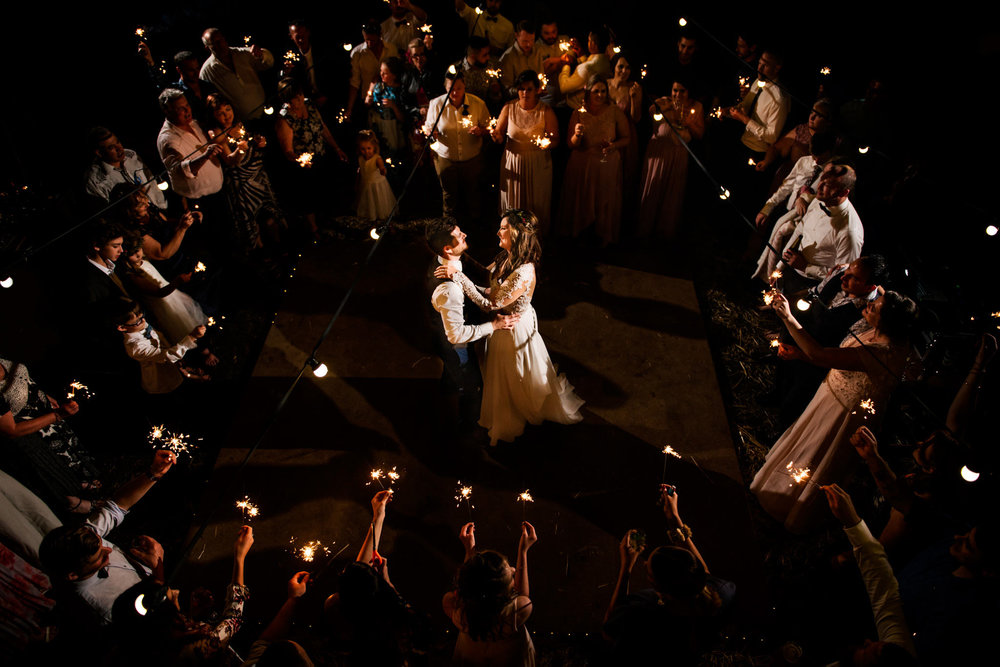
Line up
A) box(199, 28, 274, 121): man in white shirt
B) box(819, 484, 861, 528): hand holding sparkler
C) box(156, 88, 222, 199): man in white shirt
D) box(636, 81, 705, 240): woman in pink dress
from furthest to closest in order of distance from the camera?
box(199, 28, 274, 121): man in white shirt → box(636, 81, 705, 240): woman in pink dress → box(156, 88, 222, 199): man in white shirt → box(819, 484, 861, 528): hand holding sparkler

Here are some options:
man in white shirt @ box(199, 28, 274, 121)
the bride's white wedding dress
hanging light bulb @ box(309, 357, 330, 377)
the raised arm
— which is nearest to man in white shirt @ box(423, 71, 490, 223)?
man in white shirt @ box(199, 28, 274, 121)

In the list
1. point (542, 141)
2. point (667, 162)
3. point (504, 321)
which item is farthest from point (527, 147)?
point (504, 321)

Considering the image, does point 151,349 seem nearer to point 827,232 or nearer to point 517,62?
point 827,232

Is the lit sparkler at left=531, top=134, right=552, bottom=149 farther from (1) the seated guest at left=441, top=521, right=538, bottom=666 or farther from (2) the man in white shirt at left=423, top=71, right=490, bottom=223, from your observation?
(1) the seated guest at left=441, top=521, right=538, bottom=666

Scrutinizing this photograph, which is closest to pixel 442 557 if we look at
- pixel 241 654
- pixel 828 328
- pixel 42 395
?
pixel 241 654

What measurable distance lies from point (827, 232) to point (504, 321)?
292 centimetres

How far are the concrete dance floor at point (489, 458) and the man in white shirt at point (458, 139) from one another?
1501 mm

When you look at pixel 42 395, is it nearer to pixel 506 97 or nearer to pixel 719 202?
pixel 506 97

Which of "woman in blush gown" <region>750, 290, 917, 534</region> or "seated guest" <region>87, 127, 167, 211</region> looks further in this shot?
"seated guest" <region>87, 127, 167, 211</region>

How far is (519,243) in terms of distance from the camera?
412 centimetres

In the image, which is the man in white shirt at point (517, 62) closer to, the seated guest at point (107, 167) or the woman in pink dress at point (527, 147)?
the woman in pink dress at point (527, 147)

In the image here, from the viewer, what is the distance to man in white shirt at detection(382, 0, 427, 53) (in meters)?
7.94

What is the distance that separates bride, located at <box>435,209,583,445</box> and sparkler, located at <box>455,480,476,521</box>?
1.48 ft

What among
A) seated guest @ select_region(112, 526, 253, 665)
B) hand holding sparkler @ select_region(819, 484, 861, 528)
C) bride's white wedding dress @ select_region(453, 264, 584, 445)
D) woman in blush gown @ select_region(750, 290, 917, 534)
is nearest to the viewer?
seated guest @ select_region(112, 526, 253, 665)
